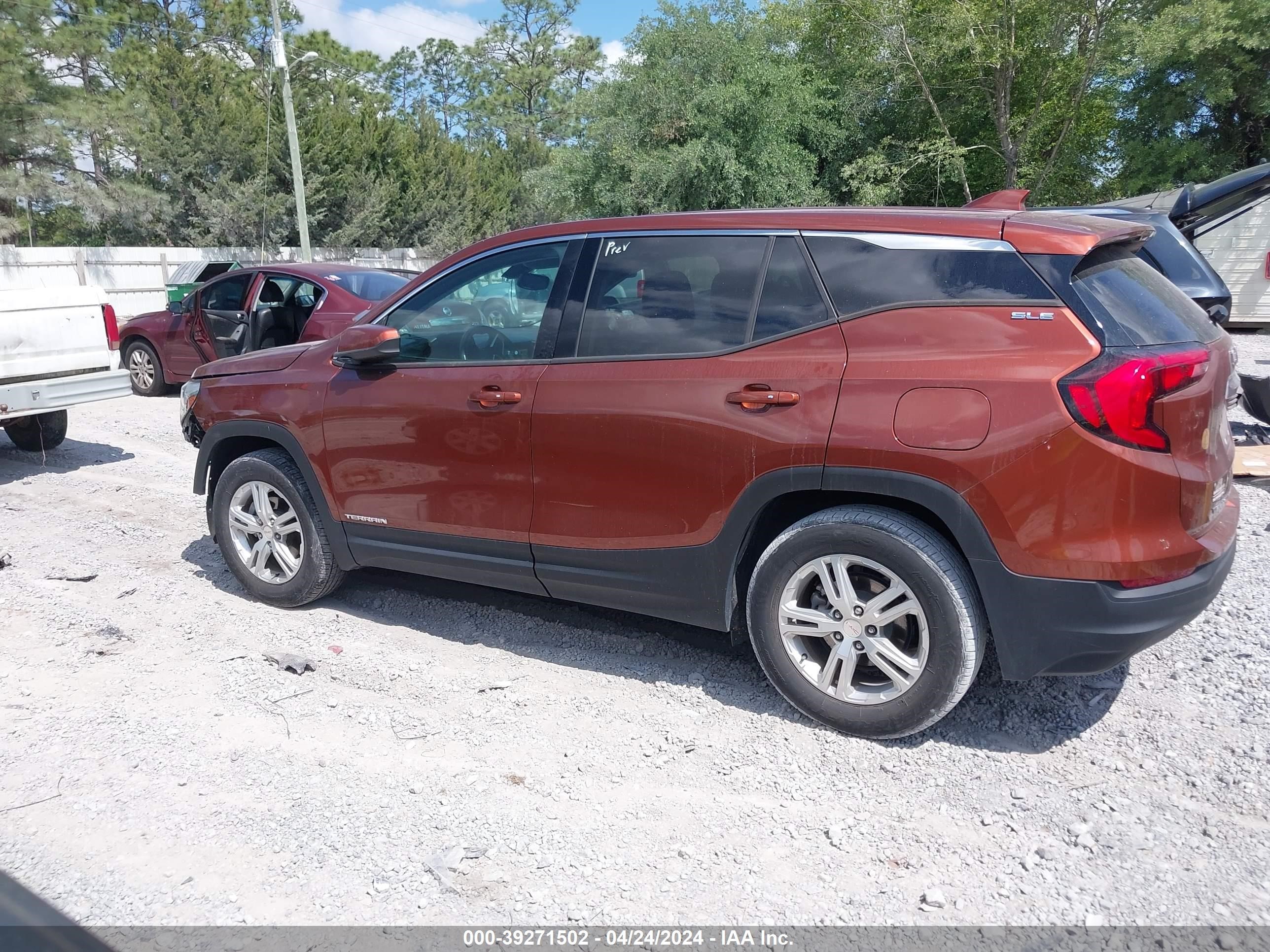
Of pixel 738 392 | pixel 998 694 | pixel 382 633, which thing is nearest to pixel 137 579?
pixel 382 633

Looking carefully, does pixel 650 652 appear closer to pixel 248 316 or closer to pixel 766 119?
pixel 248 316

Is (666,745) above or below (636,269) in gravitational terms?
below

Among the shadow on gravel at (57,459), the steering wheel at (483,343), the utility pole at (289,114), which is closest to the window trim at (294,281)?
the shadow on gravel at (57,459)

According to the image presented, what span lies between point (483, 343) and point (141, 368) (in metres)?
9.44

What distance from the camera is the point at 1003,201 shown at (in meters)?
4.18

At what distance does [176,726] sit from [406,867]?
1389 mm

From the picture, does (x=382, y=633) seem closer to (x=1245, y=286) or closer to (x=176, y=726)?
(x=176, y=726)

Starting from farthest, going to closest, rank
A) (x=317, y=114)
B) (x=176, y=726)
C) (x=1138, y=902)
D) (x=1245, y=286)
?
(x=317, y=114)
(x=1245, y=286)
(x=176, y=726)
(x=1138, y=902)

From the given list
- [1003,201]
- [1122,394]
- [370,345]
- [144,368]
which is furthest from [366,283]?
[1122,394]

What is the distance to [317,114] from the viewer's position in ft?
117

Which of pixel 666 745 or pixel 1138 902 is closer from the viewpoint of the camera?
pixel 1138 902

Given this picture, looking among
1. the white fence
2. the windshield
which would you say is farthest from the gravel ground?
the white fence

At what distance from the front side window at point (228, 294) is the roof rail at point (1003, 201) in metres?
8.64

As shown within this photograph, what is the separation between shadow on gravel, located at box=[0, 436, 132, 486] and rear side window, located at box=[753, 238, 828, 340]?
6.98m
